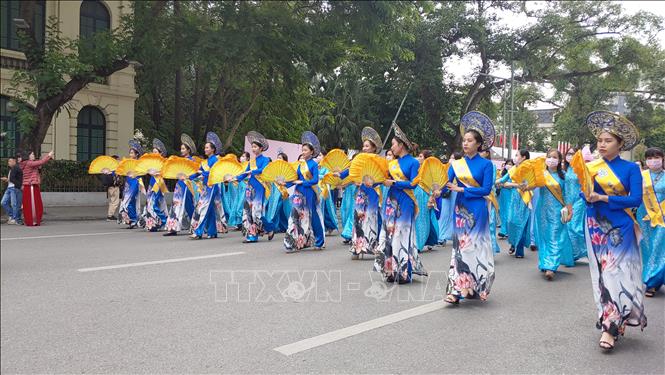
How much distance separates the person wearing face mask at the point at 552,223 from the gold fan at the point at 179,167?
608cm

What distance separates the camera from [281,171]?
9.09 metres

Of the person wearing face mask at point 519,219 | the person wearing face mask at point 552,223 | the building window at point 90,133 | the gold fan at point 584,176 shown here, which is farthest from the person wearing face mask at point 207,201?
the building window at point 90,133

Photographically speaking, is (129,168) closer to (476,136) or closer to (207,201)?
(207,201)

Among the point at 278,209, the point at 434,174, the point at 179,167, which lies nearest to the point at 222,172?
the point at 179,167

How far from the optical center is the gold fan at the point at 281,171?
29.7ft

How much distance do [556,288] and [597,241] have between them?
7.29ft

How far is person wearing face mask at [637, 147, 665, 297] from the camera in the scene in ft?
20.8

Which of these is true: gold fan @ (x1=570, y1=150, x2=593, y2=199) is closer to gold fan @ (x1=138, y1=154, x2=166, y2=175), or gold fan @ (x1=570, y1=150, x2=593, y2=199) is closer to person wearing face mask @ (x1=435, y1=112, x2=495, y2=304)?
person wearing face mask @ (x1=435, y1=112, x2=495, y2=304)

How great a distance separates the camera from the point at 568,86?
102ft

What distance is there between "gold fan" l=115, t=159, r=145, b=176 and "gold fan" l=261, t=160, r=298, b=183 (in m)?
3.08

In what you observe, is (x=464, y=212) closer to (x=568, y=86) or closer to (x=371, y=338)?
(x=371, y=338)

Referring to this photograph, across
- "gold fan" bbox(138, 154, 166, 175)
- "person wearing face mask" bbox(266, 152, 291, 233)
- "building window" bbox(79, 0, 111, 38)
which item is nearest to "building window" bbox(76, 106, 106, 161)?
"gold fan" bbox(138, 154, 166, 175)

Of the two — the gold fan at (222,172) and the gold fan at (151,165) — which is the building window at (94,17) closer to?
the gold fan at (222,172)

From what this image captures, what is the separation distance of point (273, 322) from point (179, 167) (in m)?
6.36
